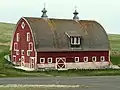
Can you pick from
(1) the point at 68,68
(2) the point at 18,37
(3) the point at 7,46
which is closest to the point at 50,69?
(1) the point at 68,68

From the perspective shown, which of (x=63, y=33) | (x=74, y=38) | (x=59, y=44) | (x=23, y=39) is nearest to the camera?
(x=59, y=44)

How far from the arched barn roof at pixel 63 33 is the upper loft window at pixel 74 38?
34cm

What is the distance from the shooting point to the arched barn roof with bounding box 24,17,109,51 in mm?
60219

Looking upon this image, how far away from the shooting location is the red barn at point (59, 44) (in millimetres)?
60062

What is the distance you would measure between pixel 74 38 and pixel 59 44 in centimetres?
334

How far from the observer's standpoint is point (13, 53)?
67.9m

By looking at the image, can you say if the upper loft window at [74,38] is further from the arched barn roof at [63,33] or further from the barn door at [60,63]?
the barn door at [60,63]

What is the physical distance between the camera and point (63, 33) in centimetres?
6284

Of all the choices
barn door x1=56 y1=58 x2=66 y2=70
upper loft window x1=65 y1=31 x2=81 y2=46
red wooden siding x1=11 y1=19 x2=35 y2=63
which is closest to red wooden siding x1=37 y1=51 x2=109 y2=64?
barn door x1=56 y1=58 x2=66 y2=70

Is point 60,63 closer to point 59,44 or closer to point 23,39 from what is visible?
point 59,44

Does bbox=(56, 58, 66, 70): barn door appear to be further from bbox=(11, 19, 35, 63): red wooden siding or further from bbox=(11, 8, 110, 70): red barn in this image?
bbox=(11, 19, 35, 63): red wooden siding

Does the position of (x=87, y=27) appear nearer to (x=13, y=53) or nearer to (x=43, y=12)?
(x=43, y=12)

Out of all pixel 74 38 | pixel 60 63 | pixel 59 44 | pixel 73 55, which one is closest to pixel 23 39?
pixel 59 44

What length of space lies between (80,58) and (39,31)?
825 cm
